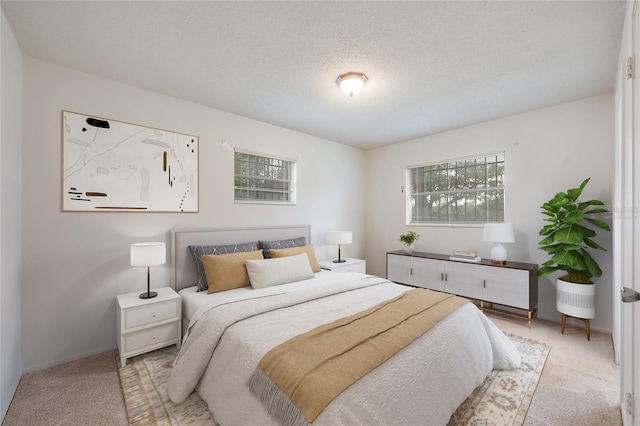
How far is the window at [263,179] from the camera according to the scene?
12.4 ft

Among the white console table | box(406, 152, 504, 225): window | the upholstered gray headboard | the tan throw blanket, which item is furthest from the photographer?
box(406, 152, 504, 225): window

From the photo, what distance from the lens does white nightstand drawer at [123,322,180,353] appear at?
8.04ft

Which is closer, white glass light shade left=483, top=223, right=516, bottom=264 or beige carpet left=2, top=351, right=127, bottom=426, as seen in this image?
beige carpet left=2, top=351, right=127, bottom=426

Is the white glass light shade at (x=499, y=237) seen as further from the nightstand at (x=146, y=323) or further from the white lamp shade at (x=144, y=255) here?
the white lamp shade at (x=144, y=255)

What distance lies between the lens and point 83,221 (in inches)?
103

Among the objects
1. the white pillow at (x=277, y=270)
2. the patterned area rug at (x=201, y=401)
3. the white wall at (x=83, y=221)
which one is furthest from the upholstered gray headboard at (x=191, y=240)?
the patterned area rug at (x=201, y=401)

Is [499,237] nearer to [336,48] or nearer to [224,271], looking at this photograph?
[336,48]

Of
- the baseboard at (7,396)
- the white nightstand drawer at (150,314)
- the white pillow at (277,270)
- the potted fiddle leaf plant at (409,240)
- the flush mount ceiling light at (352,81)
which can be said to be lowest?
the baseboard at (7,396)

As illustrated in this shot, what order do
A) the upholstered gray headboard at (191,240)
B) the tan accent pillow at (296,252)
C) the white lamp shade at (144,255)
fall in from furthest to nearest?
the tan accent pillow at (296,252)
the upholstered gray headboard at (191,240)
the white lamp shade at (144,255)

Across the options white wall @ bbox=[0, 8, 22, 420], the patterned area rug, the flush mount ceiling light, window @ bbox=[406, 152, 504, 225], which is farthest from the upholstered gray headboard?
window @ bbox=[406, 152, 504, 225]

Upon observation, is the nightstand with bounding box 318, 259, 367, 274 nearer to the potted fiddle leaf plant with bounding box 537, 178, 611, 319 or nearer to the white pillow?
the white pillow

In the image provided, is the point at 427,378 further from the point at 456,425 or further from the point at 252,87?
the point at 252,87

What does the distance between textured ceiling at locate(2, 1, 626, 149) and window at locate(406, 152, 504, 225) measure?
99 cm

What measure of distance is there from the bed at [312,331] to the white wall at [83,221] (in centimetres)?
77
